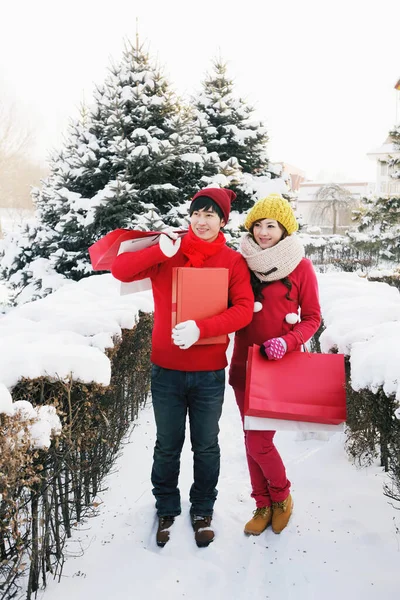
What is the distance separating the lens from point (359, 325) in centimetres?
302

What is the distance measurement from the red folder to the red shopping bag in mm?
304

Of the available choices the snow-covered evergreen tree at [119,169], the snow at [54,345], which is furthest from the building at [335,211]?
the snow at [54,345]

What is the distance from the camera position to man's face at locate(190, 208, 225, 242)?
7.88 feet

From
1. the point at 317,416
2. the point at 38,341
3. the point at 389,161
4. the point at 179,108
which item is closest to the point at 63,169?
the point at 179,108

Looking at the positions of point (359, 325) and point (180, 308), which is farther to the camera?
point (359, 325)

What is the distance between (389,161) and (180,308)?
14.0 meters

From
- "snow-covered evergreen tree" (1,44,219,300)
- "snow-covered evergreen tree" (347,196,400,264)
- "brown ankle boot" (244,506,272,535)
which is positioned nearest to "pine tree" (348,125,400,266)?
"snow-covered evergreen tree" (347,196,400,264)

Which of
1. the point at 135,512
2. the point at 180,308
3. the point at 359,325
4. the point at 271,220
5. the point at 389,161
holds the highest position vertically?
the point at 389,161

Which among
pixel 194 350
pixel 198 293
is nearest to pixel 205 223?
pixel 198 293

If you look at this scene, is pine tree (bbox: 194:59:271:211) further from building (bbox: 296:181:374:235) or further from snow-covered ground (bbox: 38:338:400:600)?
building (bbox: 296:181:374:235)

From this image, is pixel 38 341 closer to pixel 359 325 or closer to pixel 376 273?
pixel 359 325

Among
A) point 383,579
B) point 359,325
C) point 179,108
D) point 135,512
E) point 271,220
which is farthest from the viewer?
point 179,108

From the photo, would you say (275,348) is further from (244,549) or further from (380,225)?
(380,225)

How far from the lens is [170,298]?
2447 mm
